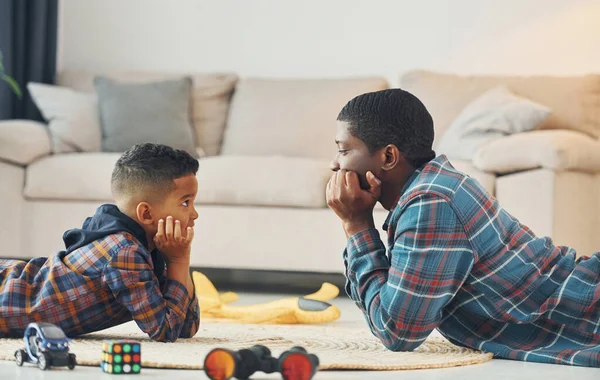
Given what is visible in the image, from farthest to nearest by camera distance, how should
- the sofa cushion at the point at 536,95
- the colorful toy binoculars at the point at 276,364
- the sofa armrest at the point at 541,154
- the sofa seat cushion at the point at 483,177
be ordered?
the sofa cushion at the point at 536,95 < the sofa seat cushion at the point at 483,177 < the sofa armrest at the point at 541,154 < the colorful toy binoculars at the point at 276,364

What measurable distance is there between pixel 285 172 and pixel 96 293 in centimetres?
182

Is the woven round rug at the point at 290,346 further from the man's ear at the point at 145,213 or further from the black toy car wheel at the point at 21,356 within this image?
the man's ear at the point at 145,213

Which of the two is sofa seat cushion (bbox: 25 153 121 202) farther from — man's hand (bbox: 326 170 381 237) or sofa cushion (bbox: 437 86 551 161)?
man's hand (bbox: 326 170 381 237)

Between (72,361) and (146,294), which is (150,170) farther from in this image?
(72,361)

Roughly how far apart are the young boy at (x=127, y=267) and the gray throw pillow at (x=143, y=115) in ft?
7.61

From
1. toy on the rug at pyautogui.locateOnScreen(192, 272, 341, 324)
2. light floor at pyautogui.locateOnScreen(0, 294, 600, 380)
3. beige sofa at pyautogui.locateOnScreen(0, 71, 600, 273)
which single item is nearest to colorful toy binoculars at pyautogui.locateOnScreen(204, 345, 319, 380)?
light floor at pyautogui.locateOnScreen(0, 294, 600, 380)

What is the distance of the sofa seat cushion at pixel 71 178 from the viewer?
3.76 m

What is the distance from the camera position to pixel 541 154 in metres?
3.33

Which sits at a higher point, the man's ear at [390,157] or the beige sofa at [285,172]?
the man's ear at [390,157]

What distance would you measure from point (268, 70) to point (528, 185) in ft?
6.61

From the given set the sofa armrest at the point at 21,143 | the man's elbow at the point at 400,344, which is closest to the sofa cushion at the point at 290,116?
the sofa armrest at the point at 21,143

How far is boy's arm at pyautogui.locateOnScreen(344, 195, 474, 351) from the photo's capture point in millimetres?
1671

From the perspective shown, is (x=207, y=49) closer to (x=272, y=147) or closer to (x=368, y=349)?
(x=272, y=147)

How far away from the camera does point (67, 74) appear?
4773mm
